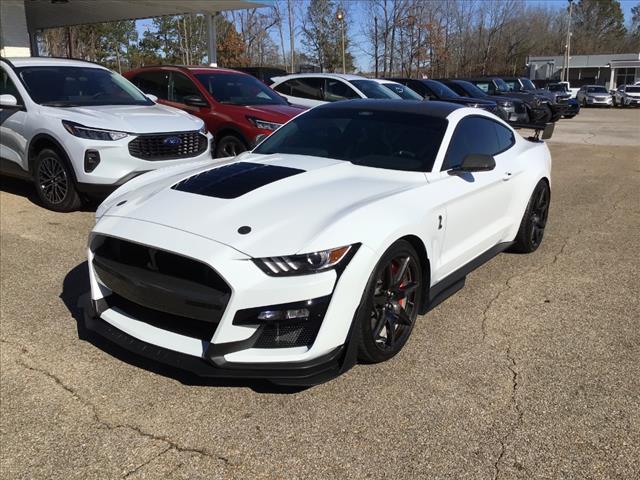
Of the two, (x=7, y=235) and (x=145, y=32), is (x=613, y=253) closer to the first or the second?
(x=7, y=235)

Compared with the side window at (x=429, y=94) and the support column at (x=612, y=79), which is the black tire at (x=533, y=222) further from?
the support column at (x=612, y=79)

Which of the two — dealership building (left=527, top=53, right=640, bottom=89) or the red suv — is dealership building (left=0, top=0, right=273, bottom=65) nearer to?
the red suv

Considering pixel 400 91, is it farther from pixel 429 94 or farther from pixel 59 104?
pixel 59 104

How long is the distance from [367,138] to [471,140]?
0.88 meters

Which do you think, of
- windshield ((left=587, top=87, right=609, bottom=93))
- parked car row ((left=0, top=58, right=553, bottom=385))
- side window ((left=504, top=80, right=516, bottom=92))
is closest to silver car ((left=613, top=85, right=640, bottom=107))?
windshield ((left=587, top=87, right=609, bottom=93))

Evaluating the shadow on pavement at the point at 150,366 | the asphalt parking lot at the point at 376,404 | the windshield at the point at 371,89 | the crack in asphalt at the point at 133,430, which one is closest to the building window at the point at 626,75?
the windshield at the point at 371,89

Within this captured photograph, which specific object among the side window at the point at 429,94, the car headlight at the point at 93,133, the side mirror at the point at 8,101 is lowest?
the car headlight at the point at 93,133

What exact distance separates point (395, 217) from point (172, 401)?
1573mm

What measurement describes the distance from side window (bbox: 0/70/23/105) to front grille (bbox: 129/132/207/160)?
6.14ft

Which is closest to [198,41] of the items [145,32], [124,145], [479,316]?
[145,32]

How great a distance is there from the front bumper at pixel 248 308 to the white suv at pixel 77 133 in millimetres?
3754

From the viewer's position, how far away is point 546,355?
359 centimetres

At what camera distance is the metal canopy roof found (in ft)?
63.0

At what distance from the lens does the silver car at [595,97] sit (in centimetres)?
4044
